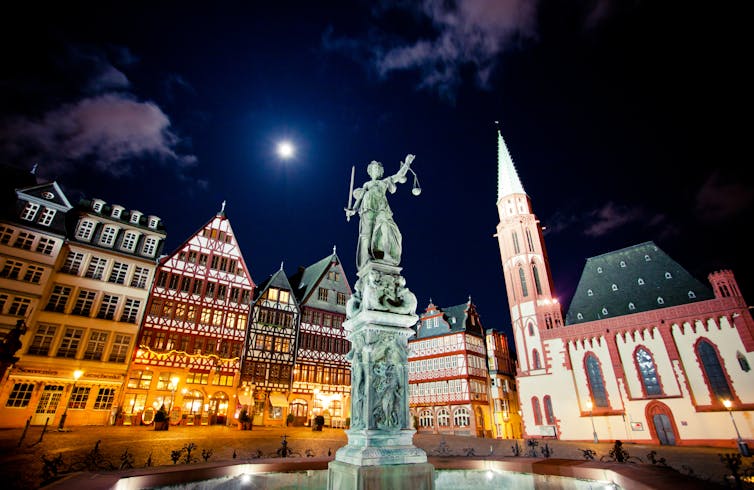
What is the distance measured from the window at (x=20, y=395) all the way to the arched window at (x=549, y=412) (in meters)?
38.3

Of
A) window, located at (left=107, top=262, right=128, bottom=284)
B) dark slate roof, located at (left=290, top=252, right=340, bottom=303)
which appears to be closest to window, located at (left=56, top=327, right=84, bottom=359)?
window, located at (left=107, top=262, right=128, bottom=284)

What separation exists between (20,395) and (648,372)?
4278 centimetres

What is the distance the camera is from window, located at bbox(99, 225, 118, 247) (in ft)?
87.3

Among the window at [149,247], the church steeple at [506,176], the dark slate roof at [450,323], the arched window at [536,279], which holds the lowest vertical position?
the dark slate roof at [450,323]

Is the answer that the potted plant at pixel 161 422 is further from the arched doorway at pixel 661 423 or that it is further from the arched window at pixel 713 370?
the arched window at pixel 713 370

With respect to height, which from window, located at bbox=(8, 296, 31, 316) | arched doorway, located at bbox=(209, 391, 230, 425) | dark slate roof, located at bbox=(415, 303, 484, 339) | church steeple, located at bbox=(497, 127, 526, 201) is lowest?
arched doorway, located at bbox=(209, 391, 230, 425)

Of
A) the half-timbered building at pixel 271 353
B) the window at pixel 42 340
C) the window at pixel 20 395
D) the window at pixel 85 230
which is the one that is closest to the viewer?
the window at pixel 20 395

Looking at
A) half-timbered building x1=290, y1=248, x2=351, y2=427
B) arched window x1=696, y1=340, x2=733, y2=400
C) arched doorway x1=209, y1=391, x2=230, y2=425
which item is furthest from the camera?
half-timbered building x1=290, y1=248, x2=351, y2=427

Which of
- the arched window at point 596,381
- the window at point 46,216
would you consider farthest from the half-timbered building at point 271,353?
the arched window at point 596,381

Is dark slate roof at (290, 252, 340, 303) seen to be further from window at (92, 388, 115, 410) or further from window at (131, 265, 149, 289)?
window at (92, 388, 115, 410)

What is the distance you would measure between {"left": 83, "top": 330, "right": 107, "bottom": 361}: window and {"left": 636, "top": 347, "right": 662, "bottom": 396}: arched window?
130ft

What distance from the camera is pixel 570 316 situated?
117ft

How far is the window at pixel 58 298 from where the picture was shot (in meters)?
23.6

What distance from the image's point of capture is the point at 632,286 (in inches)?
1313
